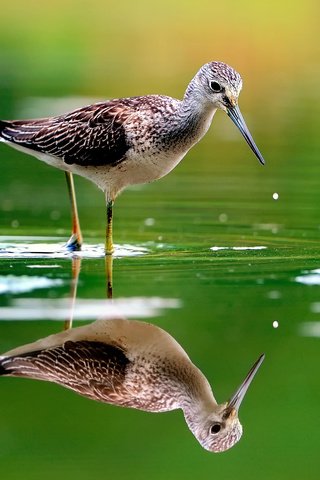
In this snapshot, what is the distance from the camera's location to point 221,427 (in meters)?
7.52

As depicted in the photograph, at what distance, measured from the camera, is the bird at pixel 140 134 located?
12.2m

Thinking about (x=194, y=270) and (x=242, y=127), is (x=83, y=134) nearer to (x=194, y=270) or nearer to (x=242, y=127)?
(x=242, y=127)

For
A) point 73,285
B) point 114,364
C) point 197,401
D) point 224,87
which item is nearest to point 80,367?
point 114,364

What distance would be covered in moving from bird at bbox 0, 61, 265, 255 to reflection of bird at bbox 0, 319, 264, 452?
11.6 ft

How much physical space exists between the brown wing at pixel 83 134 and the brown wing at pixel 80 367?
4328mm

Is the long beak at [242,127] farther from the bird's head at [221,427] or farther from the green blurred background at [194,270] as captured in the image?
the bird's head at [221,427]

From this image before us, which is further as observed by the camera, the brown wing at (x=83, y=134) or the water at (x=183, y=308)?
the brown wing at (x=83, y=134)

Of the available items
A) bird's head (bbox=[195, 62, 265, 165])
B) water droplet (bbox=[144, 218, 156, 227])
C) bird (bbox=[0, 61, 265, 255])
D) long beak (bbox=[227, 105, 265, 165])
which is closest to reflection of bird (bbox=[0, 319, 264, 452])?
long beak (bbox=[227, 105, 265, 165])

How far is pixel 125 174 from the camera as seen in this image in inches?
502

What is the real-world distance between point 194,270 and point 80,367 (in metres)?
3.09

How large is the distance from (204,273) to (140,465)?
4.35 meters

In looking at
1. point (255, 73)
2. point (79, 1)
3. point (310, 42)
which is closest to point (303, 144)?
point (255, 73)

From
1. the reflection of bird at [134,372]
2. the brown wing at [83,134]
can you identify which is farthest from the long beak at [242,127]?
the reflection of bird at [134,372]

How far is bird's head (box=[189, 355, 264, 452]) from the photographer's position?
7.34 m
